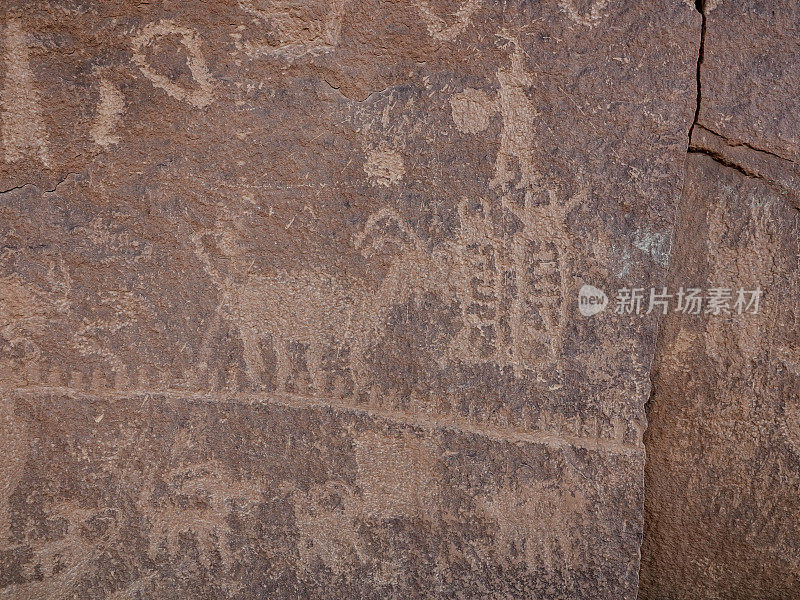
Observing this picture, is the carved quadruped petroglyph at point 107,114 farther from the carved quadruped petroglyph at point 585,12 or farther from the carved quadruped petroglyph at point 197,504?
the carved quadruped petroglyph at point 585,12

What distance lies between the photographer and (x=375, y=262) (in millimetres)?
1474

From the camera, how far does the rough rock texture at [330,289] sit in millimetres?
1417

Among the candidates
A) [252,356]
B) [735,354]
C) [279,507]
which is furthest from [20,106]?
[735,354]

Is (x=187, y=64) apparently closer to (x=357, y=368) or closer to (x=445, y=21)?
(x=445, y=21)

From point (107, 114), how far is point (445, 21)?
66 centimetres

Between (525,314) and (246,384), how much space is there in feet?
1.85

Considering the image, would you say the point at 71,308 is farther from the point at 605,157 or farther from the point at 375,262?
the point at 605,157

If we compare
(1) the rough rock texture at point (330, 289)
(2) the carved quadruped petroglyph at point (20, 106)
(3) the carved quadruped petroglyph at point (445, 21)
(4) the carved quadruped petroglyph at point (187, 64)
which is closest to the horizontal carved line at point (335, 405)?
(1) the rough rock texture at point (330, 289)

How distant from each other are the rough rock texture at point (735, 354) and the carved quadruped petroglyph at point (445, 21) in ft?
1.46

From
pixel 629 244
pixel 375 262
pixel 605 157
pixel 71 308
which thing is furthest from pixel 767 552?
pixel 71 308

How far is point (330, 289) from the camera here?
1.48m

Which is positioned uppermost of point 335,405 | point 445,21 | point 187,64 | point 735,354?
point 445,21

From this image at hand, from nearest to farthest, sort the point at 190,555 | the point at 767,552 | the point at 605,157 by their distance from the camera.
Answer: the point at 605,157 → the point at 190,555 → the point at 767,552

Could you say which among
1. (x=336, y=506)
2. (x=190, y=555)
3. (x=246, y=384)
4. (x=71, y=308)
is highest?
(x=71, y=308)
